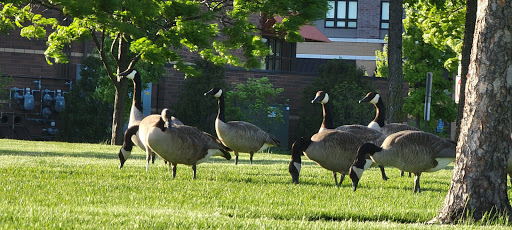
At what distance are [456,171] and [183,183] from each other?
16.2 ft

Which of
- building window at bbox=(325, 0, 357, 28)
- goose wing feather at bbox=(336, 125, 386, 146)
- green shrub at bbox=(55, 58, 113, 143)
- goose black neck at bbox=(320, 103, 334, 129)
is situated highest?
building window at bbox=(325, 0, 357, 28)

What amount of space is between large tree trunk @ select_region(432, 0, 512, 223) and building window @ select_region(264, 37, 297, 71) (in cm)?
3974

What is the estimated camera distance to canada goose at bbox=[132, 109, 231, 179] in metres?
13.6

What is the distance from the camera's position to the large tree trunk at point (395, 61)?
25.3m

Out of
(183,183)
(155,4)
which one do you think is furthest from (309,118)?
(183,183)

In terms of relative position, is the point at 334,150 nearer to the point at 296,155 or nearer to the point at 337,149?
the point at 337,149

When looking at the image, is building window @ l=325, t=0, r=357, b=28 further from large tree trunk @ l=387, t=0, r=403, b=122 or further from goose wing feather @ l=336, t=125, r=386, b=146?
goose wing feather @ l=336, t=125, r=386, b=146

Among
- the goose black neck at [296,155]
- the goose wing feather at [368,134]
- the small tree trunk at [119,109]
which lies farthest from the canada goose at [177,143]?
the small tree trunk at [119,109]

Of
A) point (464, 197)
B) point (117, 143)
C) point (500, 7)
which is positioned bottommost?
point (117, 143)

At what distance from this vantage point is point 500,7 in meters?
9.08

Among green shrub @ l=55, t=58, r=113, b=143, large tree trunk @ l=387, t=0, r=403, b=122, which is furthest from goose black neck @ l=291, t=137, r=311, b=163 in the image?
green shrub @ l=55, t=58, r=113, b=143

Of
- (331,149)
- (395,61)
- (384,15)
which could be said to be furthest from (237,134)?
(384,15)

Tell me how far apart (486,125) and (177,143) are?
5888mm

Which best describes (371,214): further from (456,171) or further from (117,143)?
(117,143)
